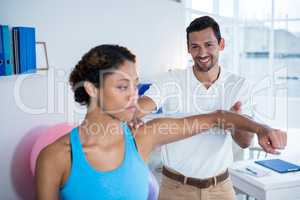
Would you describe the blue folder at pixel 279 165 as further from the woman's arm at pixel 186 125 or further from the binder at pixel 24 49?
the binder at pixel 24 49

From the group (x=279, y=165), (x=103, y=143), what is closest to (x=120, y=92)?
(x=103, y=143)

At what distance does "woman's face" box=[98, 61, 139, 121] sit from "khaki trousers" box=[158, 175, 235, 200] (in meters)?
0.74

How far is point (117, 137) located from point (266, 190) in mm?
1343

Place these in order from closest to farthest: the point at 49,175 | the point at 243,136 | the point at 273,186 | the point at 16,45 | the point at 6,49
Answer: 1. the point at 49,175
2. the point at 243,136
3. the point at 273,186
4. the point at 6,49
5. the point at 16,45

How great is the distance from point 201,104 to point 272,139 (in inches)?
26.5

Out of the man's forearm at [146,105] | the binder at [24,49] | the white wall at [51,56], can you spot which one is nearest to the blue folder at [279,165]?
the man's forearm at [146,105]

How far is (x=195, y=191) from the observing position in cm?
184

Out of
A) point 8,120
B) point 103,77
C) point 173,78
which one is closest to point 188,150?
point 173,78

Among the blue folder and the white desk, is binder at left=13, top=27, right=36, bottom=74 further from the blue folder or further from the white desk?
the blue folder

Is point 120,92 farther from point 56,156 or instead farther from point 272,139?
point 272,139

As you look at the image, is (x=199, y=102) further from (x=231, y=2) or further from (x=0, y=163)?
(x=231, y=2)

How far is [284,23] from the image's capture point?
223 inches

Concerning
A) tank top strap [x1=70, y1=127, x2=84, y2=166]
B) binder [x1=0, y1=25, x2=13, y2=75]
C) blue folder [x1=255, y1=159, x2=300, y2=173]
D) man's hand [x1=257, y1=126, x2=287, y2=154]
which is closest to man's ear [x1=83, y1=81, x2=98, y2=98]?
tank top strap [x1=70, y1=127, x2=84, y2=166]

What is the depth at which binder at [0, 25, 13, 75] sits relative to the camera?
2449mm
